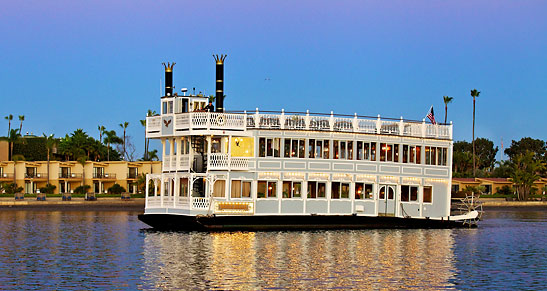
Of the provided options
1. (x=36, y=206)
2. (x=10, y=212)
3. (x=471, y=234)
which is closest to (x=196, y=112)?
(x=471, y=234)

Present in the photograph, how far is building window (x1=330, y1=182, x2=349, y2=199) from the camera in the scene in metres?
47.2

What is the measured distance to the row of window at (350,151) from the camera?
151 feet

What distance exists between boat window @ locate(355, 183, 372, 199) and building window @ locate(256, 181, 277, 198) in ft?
16.5

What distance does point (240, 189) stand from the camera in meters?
45.5

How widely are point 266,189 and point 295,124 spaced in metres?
4.02

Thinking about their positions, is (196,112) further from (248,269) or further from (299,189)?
(248,269)

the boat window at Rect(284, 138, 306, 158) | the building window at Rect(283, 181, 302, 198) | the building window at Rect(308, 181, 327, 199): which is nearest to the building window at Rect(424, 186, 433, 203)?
the building window at Rect(308, 181, 327, 199)

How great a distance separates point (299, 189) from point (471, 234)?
36.2 ft

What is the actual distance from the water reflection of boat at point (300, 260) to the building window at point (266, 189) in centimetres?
219

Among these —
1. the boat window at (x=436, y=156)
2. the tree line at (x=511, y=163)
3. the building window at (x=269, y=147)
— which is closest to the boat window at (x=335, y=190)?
the building window at (x=269, y=147)

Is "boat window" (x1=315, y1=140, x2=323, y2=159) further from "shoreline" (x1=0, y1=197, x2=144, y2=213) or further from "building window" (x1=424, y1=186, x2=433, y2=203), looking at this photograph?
"shoreline" (x1=0, y1=197, x2=144, y2=213)

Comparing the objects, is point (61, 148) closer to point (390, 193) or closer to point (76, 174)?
point (76, 174)

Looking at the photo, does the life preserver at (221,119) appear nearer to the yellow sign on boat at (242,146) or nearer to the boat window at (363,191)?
the yellow sign on boat at (242,146)

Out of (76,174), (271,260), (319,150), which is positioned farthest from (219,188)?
(76,174)
